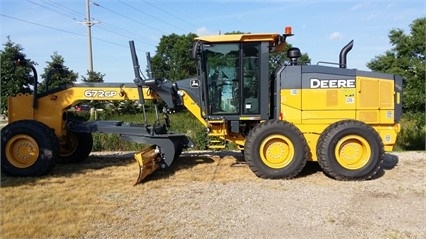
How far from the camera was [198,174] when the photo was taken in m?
8.77

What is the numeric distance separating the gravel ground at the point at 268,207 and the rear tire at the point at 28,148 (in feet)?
6.70

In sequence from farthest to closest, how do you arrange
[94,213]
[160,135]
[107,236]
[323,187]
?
[160,135]
[323,187]
[94,213]
[107,236]

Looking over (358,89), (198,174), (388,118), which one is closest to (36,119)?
(198,174)

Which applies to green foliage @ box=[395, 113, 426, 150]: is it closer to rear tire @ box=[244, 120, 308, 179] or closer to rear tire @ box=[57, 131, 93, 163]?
rear tire @ box=[244, 120, 308, 179]

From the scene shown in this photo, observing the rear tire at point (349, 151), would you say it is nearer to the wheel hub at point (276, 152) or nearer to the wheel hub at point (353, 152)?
the wheel hub at point (353, 152)

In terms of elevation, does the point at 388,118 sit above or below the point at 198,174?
above

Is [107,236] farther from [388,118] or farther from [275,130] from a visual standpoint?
[388,118]

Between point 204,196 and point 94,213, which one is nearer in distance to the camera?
point 94,213

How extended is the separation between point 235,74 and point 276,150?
5.43ft

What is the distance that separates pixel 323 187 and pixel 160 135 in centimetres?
319

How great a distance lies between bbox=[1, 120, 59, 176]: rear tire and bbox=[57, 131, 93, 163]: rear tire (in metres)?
1.47

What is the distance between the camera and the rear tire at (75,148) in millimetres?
10078

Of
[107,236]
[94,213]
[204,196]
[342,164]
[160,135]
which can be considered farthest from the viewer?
[160,135]

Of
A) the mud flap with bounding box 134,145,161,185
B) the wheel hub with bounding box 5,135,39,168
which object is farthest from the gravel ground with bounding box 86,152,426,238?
the wheel hub with bounding box 5,135,39,168
